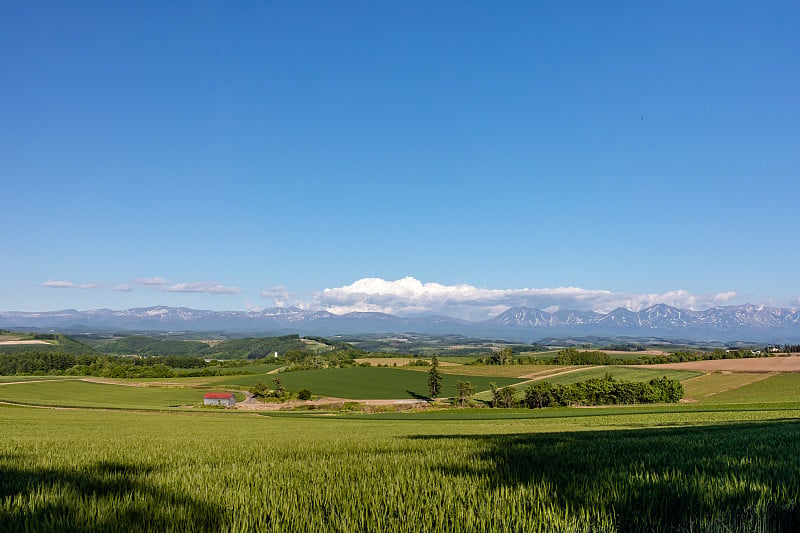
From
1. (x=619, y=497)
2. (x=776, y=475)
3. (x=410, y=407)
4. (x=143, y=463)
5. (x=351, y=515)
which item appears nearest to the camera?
(x=351, y=515)

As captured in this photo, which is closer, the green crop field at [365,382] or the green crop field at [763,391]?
the green crop field at [763,391]

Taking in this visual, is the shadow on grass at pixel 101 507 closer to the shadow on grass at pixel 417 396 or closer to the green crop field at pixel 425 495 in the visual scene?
the green crop field at pixel 425 495

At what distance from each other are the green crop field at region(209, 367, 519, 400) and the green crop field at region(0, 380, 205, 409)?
63.9ft

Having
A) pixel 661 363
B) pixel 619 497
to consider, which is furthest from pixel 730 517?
pixel 661 363

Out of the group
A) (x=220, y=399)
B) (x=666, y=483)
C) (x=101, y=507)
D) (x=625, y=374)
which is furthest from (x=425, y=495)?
A: (x=625, y=374)

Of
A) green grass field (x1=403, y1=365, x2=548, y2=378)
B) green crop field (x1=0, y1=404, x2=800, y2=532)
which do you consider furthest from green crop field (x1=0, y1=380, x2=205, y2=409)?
green crop field (x1=0, y1=404, x2=800, y2=532)

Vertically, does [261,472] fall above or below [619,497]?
below

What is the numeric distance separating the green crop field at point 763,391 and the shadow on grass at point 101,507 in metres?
78.2

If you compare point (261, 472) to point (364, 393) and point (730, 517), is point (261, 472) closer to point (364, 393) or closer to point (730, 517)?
point (730, 517)

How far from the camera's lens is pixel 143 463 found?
713 centimetres

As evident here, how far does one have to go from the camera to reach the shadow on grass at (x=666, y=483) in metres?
3.49

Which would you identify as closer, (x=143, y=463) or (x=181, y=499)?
(x=181, y=499)

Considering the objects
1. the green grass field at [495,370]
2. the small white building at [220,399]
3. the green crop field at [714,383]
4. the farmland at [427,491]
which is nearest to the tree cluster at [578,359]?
the green grass field at [495,370]

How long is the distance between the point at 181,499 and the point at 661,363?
156 m
